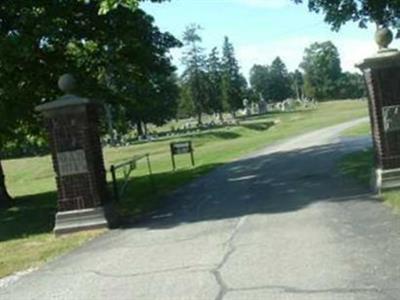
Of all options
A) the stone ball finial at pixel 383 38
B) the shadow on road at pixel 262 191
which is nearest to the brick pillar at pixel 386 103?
the stone ball finial at pixel 383 38

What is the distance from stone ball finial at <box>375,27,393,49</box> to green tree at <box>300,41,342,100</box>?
13390cm

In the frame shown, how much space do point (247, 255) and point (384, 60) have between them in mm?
5999

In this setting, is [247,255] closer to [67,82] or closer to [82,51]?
[67,82]

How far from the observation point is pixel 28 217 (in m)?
18.8

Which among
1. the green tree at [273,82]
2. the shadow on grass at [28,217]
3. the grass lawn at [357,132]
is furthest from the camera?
the green tree at [273,82]

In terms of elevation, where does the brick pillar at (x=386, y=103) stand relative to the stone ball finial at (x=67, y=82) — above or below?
below

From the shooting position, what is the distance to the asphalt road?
775cm

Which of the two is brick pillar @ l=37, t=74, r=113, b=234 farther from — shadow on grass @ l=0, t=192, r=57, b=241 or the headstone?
the headstone

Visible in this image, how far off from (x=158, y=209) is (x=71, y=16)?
5.48m

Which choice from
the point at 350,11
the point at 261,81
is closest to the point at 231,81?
the point at 261,81

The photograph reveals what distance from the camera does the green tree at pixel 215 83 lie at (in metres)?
110

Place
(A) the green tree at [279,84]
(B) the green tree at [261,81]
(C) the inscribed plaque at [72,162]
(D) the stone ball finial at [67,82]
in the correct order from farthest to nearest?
(A) the green tree at [279,84] < (B) the green tree at [261,81] < (D) the stone ball finial at [67,82] < (C) the inscribed plaque at [72,162]

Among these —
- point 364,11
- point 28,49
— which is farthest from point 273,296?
point 364,11

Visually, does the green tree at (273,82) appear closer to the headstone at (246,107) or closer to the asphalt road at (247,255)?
the headstone at (246,107)
